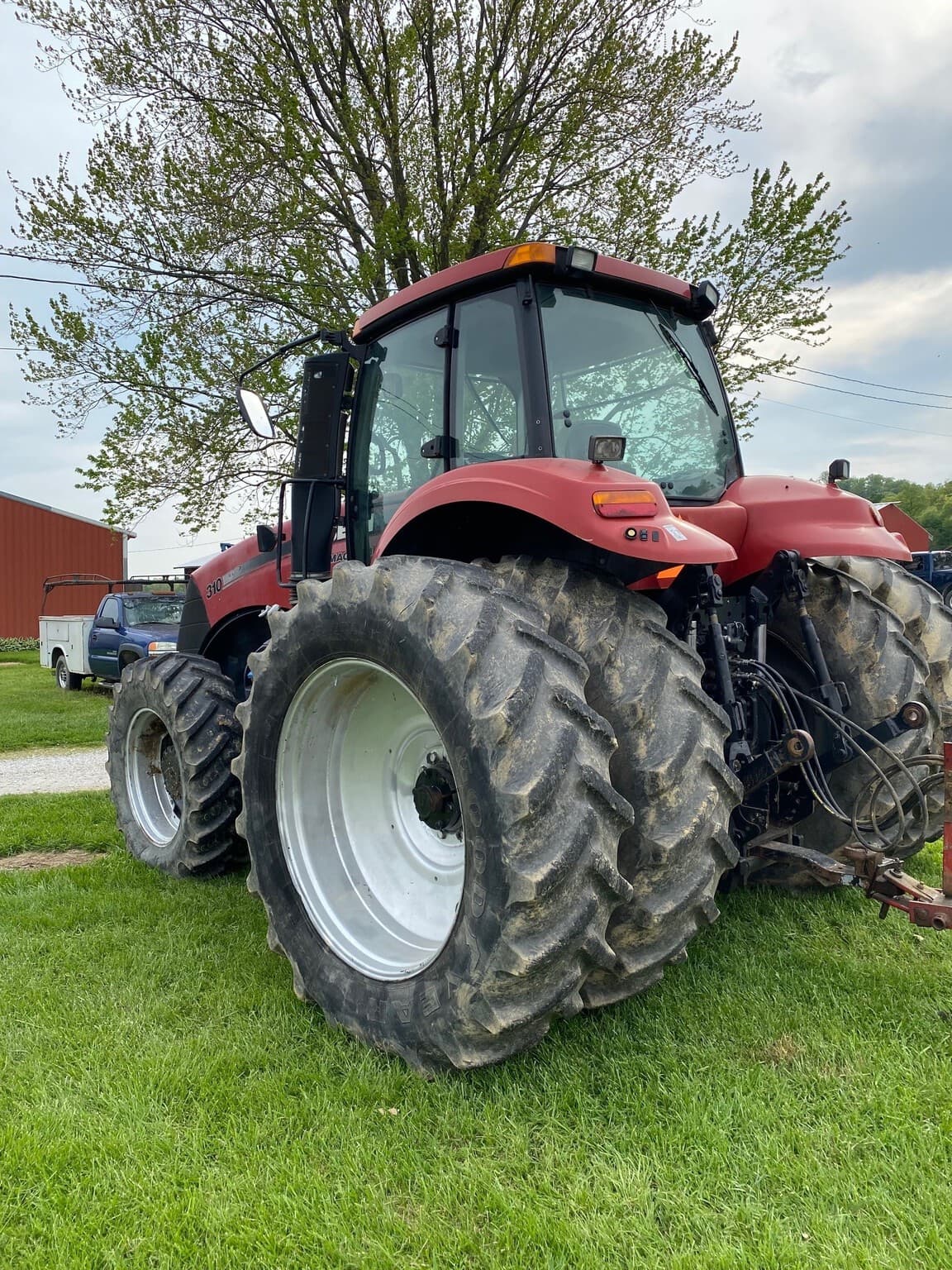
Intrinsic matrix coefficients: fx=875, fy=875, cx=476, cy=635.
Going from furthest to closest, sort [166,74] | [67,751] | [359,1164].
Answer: [166,74] → [67,751] → [359,1164]

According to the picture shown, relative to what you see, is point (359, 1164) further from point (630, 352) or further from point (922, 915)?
point (630, 352)

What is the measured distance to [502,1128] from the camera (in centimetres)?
213

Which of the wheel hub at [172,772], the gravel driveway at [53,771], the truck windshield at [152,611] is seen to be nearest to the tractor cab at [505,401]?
the wheel hub at [172,772]

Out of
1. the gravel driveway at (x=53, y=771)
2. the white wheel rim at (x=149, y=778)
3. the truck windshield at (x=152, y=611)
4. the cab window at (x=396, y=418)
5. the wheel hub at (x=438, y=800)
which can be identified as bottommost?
the gravel driveway at (x=53, y=771)

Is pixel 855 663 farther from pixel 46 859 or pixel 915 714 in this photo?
pixel 46 859

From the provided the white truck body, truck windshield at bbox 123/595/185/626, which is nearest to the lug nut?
truck windshield at bbox 123/595/185/626

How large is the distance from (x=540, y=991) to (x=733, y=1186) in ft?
1.87

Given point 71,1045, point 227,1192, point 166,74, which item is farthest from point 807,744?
point 166,74

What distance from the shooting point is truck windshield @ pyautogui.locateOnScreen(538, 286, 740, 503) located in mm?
2885

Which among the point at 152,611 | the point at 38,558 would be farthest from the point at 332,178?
the point at 38,558

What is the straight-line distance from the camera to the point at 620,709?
7.54 feet

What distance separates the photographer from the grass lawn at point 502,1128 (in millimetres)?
1800

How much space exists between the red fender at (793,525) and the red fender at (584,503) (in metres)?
0.69

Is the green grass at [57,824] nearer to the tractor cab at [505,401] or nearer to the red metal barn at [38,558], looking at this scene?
the tractor cab at [505,401]
